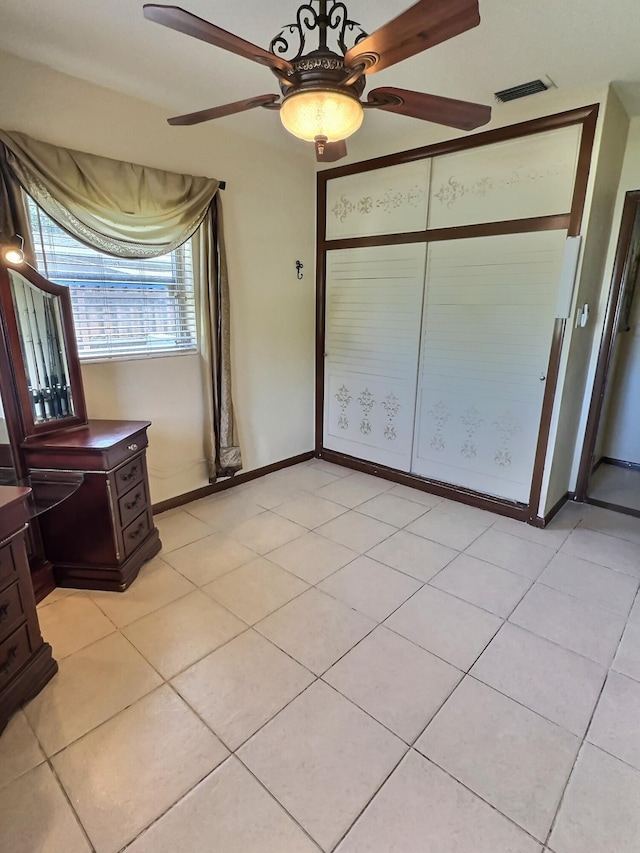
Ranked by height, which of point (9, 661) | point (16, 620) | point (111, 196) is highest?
point (111, 196)

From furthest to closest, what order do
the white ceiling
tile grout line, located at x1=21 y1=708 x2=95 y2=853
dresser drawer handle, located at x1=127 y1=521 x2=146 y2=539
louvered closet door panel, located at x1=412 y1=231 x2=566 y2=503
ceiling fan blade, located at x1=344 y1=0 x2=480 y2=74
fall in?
1. louvered closet door panel, located at x1=412 y1=231 x2=566 y2=503
2. dresser drawer handle, located at x1=127 y1=521 x2=146 y2=539
3. the white ceiling
4. tile grout line, located at x1=21 y1=708 x2=95 y2=853
5. ceiling fan blade, located at x1=344 y1=0 x2=480 y2=74

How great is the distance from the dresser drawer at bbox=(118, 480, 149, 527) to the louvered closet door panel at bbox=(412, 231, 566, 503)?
2.07 metres

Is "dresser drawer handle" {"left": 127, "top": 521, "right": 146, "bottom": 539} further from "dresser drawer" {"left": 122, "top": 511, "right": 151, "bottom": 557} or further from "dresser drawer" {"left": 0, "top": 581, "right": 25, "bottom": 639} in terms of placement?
"dresser drawer" {"left": 0, "top": 581, "right": 25, "bottom": 639}

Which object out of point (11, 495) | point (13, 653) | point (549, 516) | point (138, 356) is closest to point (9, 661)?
point (13, 653)

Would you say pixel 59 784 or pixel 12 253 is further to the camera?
pixel 12 253

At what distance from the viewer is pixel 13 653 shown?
159 centimetres

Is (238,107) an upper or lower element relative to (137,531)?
upper

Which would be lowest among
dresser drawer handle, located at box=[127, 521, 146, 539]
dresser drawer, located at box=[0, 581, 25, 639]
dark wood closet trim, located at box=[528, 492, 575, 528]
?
dark wood closet trim, located at box=[528, 492, 575, 528]

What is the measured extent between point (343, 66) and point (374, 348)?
235 cm

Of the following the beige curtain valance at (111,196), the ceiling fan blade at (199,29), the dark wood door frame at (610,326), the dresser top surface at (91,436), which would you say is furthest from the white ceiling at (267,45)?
the dresser top surface at (91,436)

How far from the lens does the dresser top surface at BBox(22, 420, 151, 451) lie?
82.3 inches

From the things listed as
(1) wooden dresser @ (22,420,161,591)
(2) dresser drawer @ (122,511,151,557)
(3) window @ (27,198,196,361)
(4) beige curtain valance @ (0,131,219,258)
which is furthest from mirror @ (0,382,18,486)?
(4) beige curtain valance @ (0,131,219,258)

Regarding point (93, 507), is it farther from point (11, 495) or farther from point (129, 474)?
point (11, 495)

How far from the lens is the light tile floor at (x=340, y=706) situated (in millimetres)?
1264
